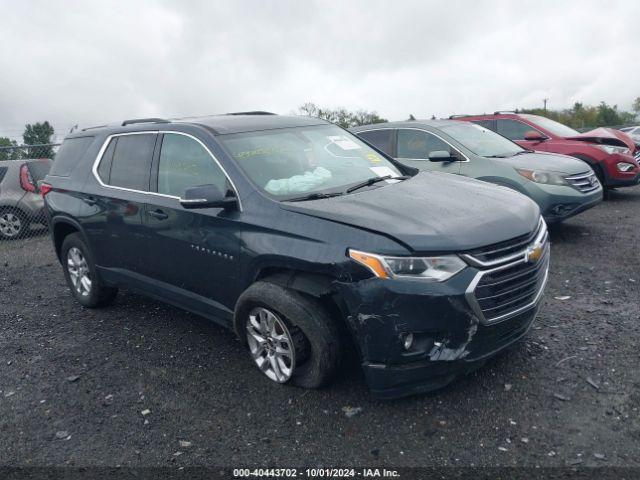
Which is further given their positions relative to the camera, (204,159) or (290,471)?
(204,159)

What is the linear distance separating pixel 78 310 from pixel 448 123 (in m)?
5.39

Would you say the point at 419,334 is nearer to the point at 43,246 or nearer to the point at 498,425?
the point at 498,425

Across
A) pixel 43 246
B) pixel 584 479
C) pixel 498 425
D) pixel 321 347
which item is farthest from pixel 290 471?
pixel 43 246

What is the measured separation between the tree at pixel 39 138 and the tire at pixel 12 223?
1.75 metres

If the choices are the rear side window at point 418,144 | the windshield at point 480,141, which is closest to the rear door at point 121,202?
the rear side window at point 418,144

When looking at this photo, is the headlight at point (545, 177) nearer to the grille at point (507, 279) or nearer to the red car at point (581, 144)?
the red car at point (581, 144)

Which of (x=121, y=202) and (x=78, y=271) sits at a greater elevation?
(x=121, y=202)

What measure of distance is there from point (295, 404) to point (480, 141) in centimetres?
540


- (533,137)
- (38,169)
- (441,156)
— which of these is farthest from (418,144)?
(38,169)

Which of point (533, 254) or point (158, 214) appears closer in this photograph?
point (533, 254)

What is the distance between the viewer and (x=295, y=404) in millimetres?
3582

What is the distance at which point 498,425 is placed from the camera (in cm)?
321

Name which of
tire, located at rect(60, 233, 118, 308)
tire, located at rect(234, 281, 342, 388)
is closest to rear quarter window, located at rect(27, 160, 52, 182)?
tire, located at rect(60, 233, 118, 308)

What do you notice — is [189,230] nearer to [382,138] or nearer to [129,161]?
[129,161]
